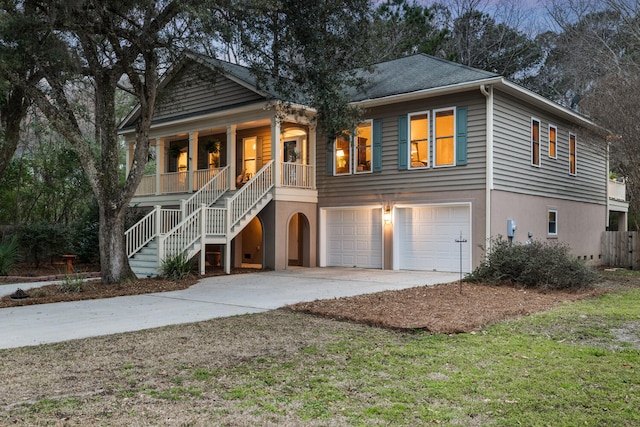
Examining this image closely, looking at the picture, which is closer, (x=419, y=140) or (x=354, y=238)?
(x=419, y=140)

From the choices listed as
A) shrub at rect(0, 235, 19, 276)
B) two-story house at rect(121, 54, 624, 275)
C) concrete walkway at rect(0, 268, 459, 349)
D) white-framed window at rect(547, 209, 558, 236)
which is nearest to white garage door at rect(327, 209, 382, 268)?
two-story house at rect(121, 54, 624, 275)

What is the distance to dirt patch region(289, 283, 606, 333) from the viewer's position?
23.8 feet

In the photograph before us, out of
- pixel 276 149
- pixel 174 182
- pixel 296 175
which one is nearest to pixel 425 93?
pixel 276 149

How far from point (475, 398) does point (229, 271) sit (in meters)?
11.1

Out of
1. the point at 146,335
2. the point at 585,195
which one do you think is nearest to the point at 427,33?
the point at 585,195

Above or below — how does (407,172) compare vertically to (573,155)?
below

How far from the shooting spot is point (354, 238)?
16.6 m

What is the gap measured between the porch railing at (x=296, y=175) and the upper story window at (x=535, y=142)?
660cm

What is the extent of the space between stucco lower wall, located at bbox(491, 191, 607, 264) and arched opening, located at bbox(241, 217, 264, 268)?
801cm

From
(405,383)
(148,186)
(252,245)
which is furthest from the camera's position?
(148,186)

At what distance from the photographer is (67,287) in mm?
10383

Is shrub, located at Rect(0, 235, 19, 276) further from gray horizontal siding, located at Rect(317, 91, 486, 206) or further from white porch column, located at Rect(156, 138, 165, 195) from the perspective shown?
gray horizontal siding, located at Rect(317, 91, 486, 206)

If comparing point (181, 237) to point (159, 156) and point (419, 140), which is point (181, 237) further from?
point (159, 156)

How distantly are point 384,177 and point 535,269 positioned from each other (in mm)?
5724
